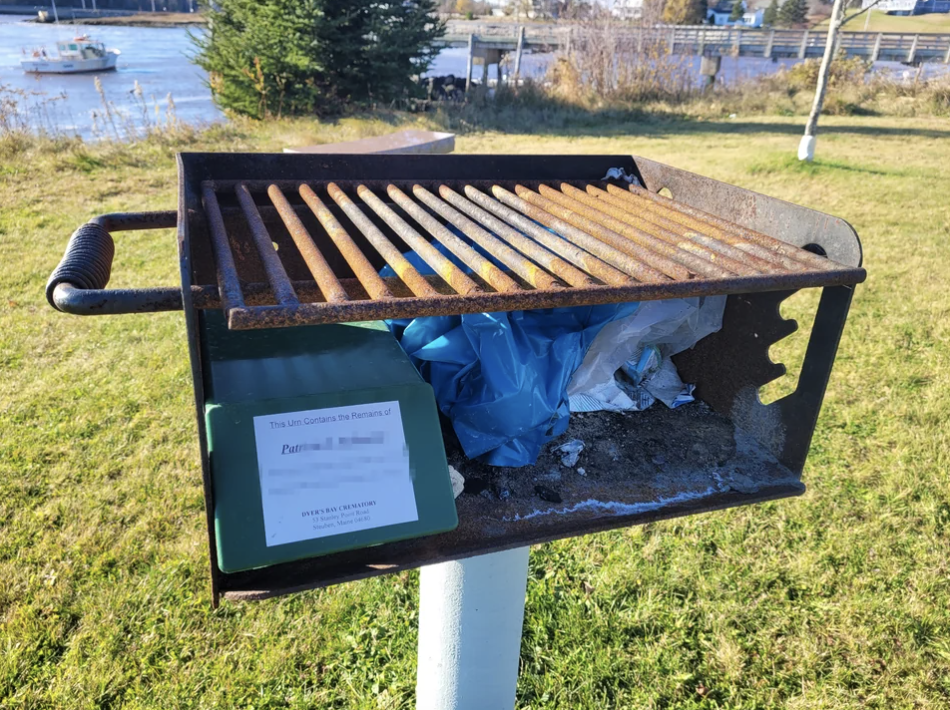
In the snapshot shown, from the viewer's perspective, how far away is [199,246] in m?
1.29

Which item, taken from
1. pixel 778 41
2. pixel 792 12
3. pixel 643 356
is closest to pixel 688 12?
pixel 778 41

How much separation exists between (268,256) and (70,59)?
31.2 metres

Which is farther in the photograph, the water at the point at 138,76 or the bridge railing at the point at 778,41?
the bridge railing at the point at 778,41

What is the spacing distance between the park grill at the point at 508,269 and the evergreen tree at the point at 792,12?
48.3m

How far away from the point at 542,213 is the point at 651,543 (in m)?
1.64

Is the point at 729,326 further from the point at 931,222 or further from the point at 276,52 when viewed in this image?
the point at 276,52

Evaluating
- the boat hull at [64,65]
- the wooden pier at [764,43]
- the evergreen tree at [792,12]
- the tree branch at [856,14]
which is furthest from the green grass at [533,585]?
the evergreen tree at [792,12]

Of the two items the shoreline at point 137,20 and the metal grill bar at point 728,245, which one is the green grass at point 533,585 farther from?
the shoreline at point 137,20

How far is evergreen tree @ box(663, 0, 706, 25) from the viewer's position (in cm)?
2760

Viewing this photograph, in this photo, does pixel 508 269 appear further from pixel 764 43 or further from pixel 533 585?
pixel 764 43

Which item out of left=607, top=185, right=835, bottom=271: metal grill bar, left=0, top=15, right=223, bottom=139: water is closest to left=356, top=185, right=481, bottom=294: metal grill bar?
left=607, top=185, right=835, bottom=271: metal grill bar

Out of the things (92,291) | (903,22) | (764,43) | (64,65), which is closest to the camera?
(92,291)

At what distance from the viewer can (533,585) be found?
2354 millimetres

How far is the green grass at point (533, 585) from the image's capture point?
2.00 meters
